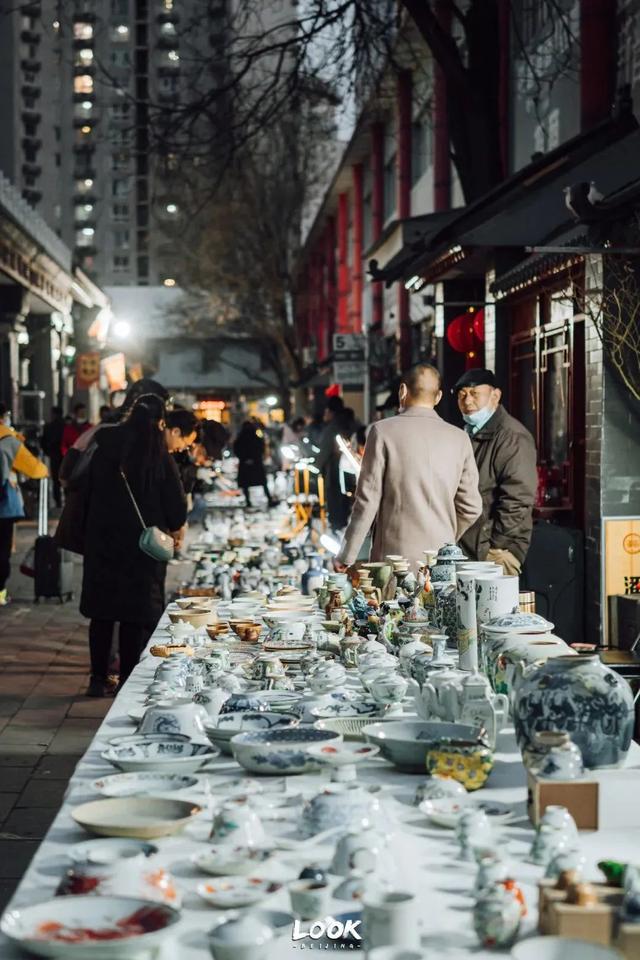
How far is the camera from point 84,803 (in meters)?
3.49

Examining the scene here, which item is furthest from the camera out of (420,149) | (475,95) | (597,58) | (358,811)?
(420,149)

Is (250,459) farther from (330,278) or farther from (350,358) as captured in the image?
(330,278)

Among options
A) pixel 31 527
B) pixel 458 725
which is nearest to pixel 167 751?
pixel 458 725

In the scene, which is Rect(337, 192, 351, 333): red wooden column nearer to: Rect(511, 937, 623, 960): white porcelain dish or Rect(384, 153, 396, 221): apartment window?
Rect(384, 153, 396, 221): apartment window

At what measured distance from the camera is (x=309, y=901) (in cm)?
270

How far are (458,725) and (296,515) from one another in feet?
50.1

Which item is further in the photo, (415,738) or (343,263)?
(343,263)

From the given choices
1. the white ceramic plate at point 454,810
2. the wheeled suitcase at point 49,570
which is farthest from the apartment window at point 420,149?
the white ceramic plate at point 454,810

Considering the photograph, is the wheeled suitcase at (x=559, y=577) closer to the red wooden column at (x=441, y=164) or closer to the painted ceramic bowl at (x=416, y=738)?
the painted ceramic bowl at (x=416, y=738)

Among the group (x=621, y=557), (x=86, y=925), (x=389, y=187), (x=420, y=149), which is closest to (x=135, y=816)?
(x=86, y=925)

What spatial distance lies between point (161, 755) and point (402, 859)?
1.00 metres

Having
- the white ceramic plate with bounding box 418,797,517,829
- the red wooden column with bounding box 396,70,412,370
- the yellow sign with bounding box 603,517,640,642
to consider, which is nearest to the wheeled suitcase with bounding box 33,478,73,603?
the yellow sign with bounding box 603,517,640,642

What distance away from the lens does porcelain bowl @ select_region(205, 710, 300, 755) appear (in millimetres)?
4000

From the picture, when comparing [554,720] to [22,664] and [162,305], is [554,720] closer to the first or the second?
[22,664]
